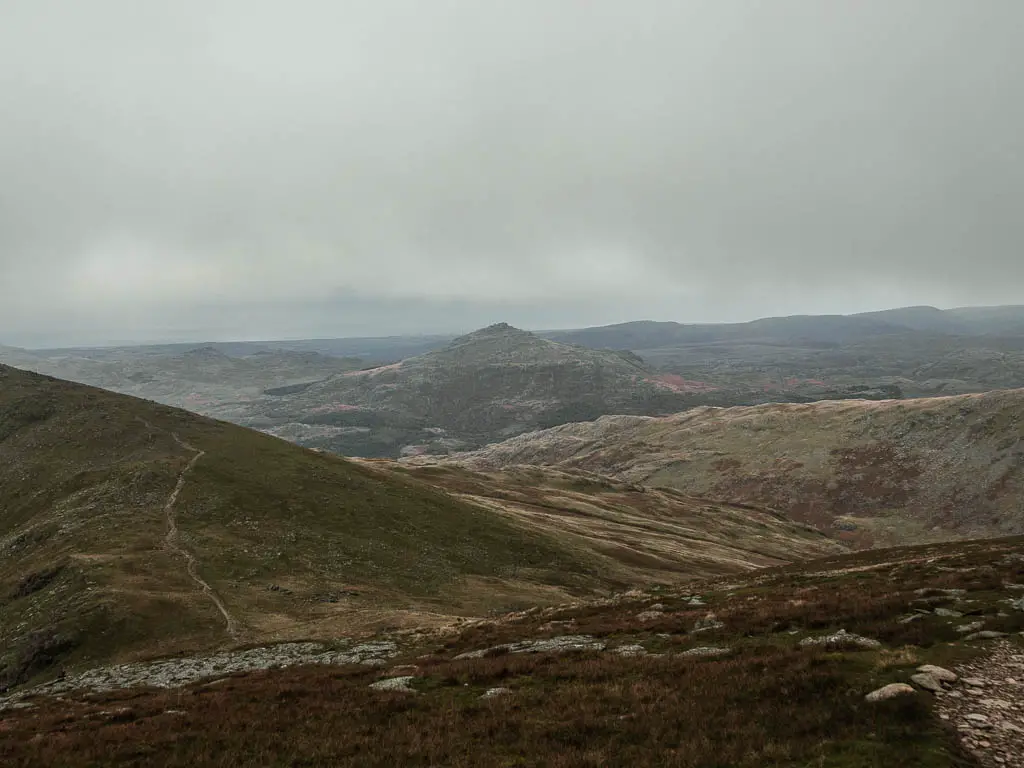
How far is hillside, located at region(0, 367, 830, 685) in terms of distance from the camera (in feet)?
165

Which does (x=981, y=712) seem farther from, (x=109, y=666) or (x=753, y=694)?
(x=109, y=666)

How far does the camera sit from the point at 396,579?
68.6m

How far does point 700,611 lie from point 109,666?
43465 mm

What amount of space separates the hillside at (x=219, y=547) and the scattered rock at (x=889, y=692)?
40.2m

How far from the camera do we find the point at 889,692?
16484mm

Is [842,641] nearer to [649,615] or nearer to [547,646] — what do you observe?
[547,646]

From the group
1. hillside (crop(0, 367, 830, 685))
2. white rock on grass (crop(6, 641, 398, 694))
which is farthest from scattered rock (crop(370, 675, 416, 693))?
hillside (crop(0, 367, 830, 685))

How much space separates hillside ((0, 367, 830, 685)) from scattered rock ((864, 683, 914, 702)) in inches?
1583

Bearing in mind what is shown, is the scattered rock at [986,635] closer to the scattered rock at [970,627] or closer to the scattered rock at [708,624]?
the scattered rock at [970,627]

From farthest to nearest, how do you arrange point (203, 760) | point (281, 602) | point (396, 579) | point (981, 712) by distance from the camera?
point (396, 579), point (281, 602), point (203, 760), point (981, 712)

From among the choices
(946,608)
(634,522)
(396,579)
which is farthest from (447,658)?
(634,522)

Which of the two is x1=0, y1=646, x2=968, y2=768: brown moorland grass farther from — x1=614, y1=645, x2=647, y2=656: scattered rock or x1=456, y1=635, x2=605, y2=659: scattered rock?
x1=456, y1=635, x2=605, y2=659: scattered rock

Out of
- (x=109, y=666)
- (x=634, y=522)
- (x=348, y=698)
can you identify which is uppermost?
(x=348, y=698)

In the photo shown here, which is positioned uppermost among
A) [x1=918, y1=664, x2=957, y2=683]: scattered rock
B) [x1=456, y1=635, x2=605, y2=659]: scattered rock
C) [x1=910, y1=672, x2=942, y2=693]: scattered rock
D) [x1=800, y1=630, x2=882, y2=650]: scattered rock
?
[x1=910, y1=672, x2=942, y2=693]: scattered rock
